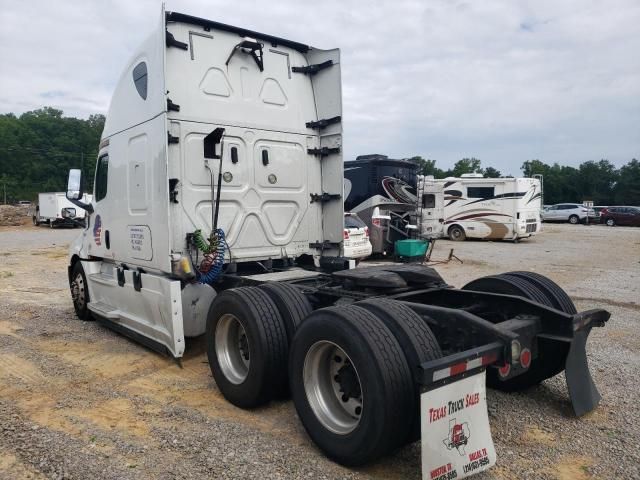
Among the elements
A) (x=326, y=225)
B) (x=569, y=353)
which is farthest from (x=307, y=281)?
(x=569, y=353)

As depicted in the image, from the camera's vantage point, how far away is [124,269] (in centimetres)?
612

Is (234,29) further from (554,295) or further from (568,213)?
(568,213)

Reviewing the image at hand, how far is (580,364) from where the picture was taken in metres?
3.74

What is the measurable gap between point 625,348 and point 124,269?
593cm

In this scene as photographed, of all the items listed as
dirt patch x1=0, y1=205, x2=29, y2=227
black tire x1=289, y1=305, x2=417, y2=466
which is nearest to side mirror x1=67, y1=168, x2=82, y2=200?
black tire x1=289, y1=305, x2=417, y2=466

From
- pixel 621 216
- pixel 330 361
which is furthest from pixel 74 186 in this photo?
pixel 621 216

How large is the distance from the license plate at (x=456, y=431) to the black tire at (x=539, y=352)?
3.40 ft

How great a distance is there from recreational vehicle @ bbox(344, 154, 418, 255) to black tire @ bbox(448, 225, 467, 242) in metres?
6.83

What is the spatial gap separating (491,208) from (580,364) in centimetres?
1919

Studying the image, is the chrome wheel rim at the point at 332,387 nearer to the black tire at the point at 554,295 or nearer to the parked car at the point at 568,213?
the black tire at the point at 554,295

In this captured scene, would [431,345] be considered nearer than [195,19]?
Yes

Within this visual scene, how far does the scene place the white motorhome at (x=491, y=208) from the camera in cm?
2150

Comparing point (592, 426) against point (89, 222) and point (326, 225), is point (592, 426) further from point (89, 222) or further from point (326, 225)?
point (89, 222)

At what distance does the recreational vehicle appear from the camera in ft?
52.0
